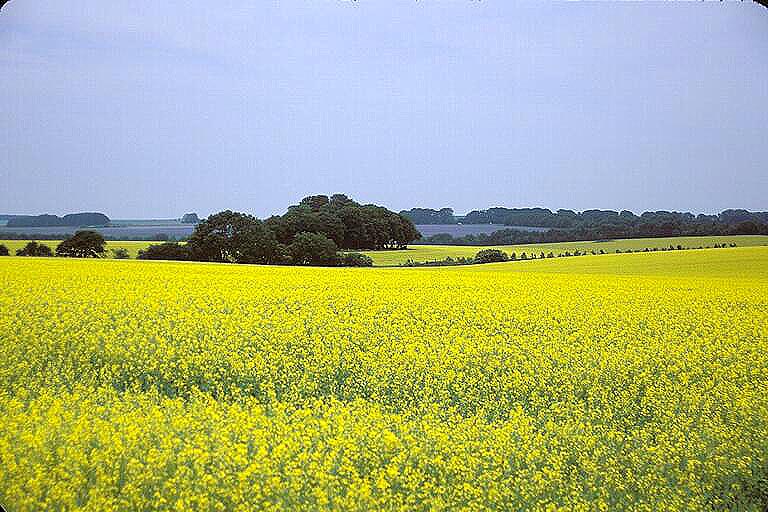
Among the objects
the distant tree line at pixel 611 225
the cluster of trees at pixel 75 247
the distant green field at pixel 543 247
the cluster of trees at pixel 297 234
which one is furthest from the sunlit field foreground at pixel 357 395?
the distant tree line at pixel 611 225

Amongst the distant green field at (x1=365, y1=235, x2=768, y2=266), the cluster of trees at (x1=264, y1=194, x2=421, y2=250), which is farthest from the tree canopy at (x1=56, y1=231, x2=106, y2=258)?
the distant green field at (x1=365, y1=235, x2=768, y2=266)

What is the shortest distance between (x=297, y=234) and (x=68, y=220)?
1477 millimetres

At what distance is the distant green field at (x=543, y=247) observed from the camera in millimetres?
5062

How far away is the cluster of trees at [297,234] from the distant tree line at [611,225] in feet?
1.73

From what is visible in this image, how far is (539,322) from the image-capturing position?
15.7ft

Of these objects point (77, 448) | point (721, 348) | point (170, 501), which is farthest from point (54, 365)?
point (721, 348)

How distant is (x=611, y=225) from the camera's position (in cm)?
496

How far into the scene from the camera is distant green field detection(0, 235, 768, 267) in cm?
506

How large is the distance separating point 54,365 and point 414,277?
331 cm

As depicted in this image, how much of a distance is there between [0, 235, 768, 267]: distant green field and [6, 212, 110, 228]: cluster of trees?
0.33 metres

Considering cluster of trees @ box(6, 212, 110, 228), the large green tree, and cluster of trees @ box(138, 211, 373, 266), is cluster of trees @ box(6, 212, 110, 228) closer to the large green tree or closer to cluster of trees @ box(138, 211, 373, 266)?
cluster of trees @ box(138, 211, 373, 266)

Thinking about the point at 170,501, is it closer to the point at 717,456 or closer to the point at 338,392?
the point at 338,392

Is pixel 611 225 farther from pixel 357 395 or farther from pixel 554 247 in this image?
pixel 357 395

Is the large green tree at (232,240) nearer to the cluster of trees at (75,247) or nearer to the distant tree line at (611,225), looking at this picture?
the cluster of trees at (75,247)
